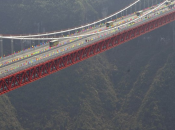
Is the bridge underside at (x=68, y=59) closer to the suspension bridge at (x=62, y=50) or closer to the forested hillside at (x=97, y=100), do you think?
the suspension bridge at (x=62, y=50)

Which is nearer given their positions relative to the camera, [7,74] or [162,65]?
[7,74]

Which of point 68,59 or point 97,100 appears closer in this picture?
point 68,59

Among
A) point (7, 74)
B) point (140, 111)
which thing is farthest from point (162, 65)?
point (7, 74)

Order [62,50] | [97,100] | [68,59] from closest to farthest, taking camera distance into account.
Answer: [68,59], [62,50], [97,100]

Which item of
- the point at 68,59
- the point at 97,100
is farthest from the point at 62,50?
the point at 97,100

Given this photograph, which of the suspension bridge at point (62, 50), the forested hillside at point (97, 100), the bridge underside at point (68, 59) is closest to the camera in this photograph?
the bridge underside at point (68, 59)

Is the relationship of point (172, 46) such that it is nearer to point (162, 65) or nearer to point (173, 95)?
point (162, 65)

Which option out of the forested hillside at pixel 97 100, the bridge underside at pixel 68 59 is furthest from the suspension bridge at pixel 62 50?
the forested hillside at pixel 97 100

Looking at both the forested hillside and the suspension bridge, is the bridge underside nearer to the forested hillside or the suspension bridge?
the suspension bridge

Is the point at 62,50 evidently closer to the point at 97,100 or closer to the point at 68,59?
the point at 68,59
